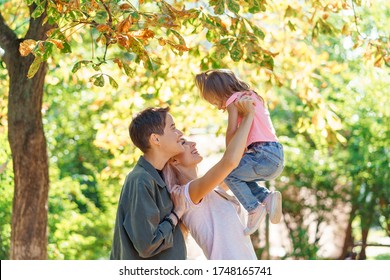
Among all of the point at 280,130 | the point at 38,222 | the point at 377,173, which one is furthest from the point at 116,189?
the point at 38,222

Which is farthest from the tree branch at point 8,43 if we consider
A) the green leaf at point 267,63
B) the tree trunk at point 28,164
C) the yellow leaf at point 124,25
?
the yellow leaf at point 124,25

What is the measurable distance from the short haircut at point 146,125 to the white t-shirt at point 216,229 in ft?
0.94

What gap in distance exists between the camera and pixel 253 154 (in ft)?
13.8

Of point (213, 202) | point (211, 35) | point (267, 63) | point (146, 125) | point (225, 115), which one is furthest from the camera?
point (225, 115)

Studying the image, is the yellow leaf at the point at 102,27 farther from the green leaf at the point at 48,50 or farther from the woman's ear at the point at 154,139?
the woman's ear at the point at 154,139

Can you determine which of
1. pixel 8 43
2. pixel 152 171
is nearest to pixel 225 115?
pixel 8 43

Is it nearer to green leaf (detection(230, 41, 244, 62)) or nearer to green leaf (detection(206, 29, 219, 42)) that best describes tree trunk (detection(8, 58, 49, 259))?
green leaf (detection(206, 29, 219, 42))

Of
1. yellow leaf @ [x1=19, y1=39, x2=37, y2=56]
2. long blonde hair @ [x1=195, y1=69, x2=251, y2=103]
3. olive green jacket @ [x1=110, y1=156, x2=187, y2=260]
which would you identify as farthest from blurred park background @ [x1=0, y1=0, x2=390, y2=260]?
olive green jacket @ [x1=110, y1=156, x2=187, y2=260]

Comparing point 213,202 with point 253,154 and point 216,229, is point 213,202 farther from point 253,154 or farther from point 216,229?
point 253,154

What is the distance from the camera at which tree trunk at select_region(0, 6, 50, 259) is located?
5.52m

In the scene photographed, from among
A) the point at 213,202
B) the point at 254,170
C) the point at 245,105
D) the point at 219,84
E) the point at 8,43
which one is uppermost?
the point at 8,43

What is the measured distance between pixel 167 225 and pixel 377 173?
642 centimetres

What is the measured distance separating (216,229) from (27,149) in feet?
7.72

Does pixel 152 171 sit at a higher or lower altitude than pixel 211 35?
lower
